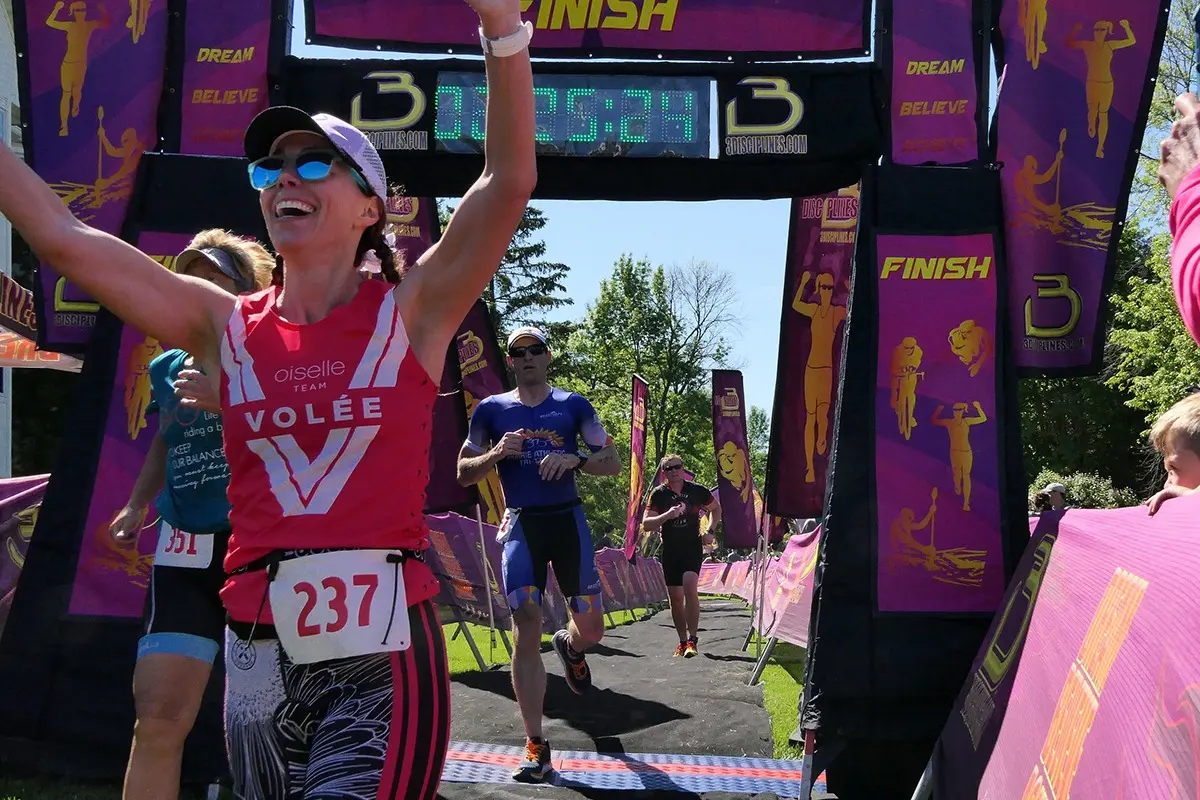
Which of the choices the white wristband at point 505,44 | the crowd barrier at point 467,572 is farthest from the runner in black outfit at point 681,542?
the white wristband at point 505,44

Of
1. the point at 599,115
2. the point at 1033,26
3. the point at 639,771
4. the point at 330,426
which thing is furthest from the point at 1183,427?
the point at 639,771

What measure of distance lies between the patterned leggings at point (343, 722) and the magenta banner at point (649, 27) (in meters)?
4.38

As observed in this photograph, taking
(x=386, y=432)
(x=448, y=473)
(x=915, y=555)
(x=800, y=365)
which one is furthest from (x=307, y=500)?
(x=800, y=365)

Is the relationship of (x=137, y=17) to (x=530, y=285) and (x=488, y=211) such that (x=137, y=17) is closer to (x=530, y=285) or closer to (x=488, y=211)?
(x=488, y=211)

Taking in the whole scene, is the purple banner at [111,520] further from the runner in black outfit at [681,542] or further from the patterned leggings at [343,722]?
the runner in black outfit at [681,542]

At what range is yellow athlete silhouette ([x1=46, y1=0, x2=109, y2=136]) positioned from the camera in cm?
590

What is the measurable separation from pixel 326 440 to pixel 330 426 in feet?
0.09

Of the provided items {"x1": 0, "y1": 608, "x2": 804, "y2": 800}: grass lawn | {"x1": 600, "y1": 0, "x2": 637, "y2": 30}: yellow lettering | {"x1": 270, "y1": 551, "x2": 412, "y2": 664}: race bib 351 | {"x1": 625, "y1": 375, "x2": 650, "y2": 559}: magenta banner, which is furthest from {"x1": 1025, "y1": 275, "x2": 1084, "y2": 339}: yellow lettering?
{"x1": 625, "y1": 375, "x2": 650, "y2": 559}: magenta banner

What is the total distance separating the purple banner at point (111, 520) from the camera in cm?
575

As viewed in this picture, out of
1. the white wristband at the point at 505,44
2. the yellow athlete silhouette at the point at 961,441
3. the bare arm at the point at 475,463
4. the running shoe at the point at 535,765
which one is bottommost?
the running shoe at the point at 535,765

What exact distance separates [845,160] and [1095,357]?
1615 mm

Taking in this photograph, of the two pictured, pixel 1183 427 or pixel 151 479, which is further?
pixel 151 479

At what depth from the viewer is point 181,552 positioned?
12.3 ft

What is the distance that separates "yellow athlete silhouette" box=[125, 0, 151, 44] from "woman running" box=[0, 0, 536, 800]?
402 centimetres
